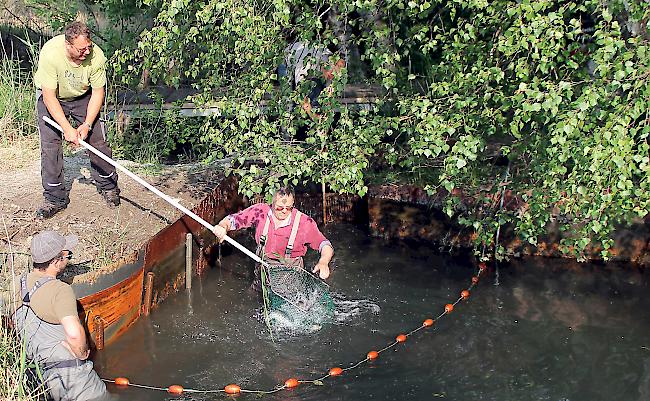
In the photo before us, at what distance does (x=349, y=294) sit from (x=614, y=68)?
12.6 feet

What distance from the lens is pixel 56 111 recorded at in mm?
7188

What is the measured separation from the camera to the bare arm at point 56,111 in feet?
23.4

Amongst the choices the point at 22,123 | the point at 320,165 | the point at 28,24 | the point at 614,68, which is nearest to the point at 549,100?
the point at 614,68

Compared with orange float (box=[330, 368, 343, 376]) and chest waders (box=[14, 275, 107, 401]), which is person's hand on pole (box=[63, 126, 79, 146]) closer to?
chest waders (box=[14, 275, 107, 401])

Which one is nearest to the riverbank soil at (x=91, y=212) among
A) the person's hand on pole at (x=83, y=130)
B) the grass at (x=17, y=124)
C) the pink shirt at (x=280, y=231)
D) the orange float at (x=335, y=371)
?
the grass at (x=17, y=124)

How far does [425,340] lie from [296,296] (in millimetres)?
1279

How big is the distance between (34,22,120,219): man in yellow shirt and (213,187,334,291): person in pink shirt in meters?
Result: 1.59

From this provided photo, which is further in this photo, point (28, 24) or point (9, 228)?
point (28, 24)

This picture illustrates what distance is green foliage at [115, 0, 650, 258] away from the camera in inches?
228

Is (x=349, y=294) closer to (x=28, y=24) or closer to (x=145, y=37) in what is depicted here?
(x=145, y=37)

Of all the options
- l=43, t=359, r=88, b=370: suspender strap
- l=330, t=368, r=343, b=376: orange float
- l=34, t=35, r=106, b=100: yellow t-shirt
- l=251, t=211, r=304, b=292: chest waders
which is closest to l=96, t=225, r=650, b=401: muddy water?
→ l=330, t=368, r=343, b=376: orange float

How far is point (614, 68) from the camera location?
5.74 m

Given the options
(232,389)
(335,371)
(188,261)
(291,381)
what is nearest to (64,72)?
(188,261)

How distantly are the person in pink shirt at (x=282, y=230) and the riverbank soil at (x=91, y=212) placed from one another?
110cm
